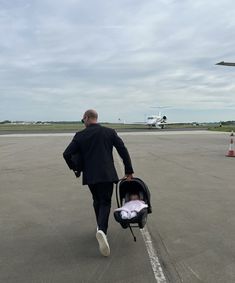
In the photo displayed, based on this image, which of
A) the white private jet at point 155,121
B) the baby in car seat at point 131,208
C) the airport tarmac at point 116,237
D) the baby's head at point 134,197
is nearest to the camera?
the airport tarmac at point 116,237

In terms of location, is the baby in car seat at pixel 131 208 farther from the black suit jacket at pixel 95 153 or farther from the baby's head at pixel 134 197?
the black suit jacket at pixel 95 153

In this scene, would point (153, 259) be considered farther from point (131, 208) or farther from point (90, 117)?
point (90, 117)

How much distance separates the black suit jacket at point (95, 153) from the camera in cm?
548

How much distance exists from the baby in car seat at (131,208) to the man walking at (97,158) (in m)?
0.23

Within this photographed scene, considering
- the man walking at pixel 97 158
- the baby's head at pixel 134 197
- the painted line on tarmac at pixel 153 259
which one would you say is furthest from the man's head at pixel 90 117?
the painted line on tarmac at pixel 153 259

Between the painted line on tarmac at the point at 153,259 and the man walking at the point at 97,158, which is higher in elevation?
the man walking at the point at 97,158

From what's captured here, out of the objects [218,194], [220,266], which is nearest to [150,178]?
[218,194]

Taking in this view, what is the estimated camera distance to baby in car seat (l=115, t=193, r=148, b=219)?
5387 millimetres

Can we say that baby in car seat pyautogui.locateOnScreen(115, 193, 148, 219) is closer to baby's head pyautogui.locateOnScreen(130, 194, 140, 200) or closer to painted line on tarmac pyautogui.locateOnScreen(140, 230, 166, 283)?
baby's head pyautogui.locateOnScreen(130, 194, 140, 200)

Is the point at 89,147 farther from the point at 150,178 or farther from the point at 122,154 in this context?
the point at 150,178

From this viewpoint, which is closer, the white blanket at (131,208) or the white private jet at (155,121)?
the white blanket at (131,208)

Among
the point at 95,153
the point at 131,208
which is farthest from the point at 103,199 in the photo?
the point at 95,153

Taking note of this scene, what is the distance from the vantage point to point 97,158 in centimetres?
552

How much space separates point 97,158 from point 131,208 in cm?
80
